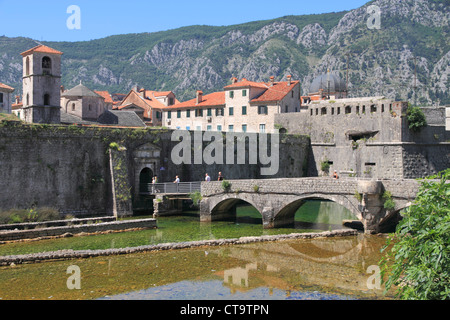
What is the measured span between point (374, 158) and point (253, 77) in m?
91.6

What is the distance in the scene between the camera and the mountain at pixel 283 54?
114500 millimetres

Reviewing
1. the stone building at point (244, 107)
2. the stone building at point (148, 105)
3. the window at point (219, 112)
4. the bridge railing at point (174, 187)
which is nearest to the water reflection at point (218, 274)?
the bridge railing at point (174, 187)

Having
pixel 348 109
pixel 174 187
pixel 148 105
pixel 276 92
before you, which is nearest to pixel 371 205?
pixel 174 187

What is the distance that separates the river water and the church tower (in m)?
15.9

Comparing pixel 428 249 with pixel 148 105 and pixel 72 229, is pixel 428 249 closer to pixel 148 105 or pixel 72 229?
pixel 72 229

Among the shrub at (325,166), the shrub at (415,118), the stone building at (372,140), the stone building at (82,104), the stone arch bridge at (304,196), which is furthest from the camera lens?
the stone building at (82,104)

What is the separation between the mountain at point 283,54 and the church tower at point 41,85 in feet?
253

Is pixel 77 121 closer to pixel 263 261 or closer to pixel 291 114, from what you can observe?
pixel 291 114

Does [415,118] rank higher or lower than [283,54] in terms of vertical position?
lower

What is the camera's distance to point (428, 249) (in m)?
11.2

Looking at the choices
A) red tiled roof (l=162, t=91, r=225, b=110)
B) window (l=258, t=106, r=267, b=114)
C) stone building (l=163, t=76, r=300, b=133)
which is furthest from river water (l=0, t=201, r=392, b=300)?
red tiled roof (l=162, t=91, r=225, b=110)

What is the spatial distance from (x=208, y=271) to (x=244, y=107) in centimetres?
3795

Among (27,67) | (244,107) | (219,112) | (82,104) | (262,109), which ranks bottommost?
(262,109)

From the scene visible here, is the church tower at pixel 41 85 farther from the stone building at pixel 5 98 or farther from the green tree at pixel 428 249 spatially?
the green tree at pixel 428 249
